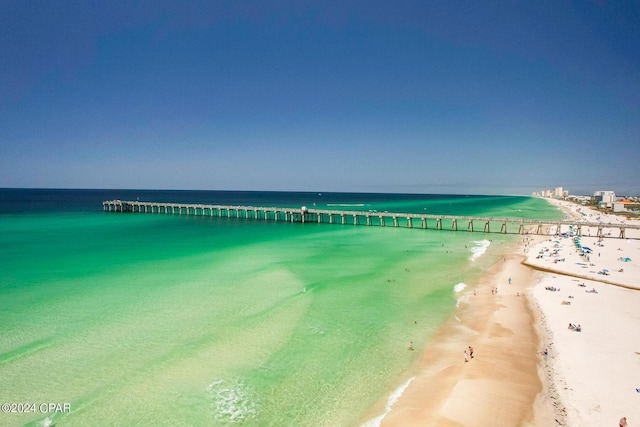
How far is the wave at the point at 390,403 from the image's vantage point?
1004cm

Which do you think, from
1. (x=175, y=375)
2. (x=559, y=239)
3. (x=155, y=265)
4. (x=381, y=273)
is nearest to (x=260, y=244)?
(x=155, y=265)

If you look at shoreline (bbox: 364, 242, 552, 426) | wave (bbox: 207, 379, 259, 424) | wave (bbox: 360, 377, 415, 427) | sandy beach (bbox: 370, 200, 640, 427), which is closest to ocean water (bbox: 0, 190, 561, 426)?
wave (bbox: 207, 379, 259, 424)

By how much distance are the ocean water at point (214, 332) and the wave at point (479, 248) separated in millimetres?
516

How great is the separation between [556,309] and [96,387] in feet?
70.4

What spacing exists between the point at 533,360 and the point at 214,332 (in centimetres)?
1343

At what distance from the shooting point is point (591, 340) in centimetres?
1496

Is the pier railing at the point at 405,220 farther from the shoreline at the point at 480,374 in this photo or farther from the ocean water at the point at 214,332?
the shoreline at the point at 480,374

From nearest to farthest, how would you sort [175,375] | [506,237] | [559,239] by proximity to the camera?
[175,375] → [559,239] → [506,237]

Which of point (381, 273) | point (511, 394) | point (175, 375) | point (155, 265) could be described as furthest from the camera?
point (155, 265)

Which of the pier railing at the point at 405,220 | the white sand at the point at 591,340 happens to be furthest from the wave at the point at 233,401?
the pier railing at the point at 405,220

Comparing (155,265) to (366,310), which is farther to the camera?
(155,265)

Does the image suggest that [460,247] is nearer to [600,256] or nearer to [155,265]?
[600,256]

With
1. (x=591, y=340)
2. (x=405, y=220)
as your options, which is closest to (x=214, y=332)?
(x=591, y=340)

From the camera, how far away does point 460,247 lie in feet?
127
